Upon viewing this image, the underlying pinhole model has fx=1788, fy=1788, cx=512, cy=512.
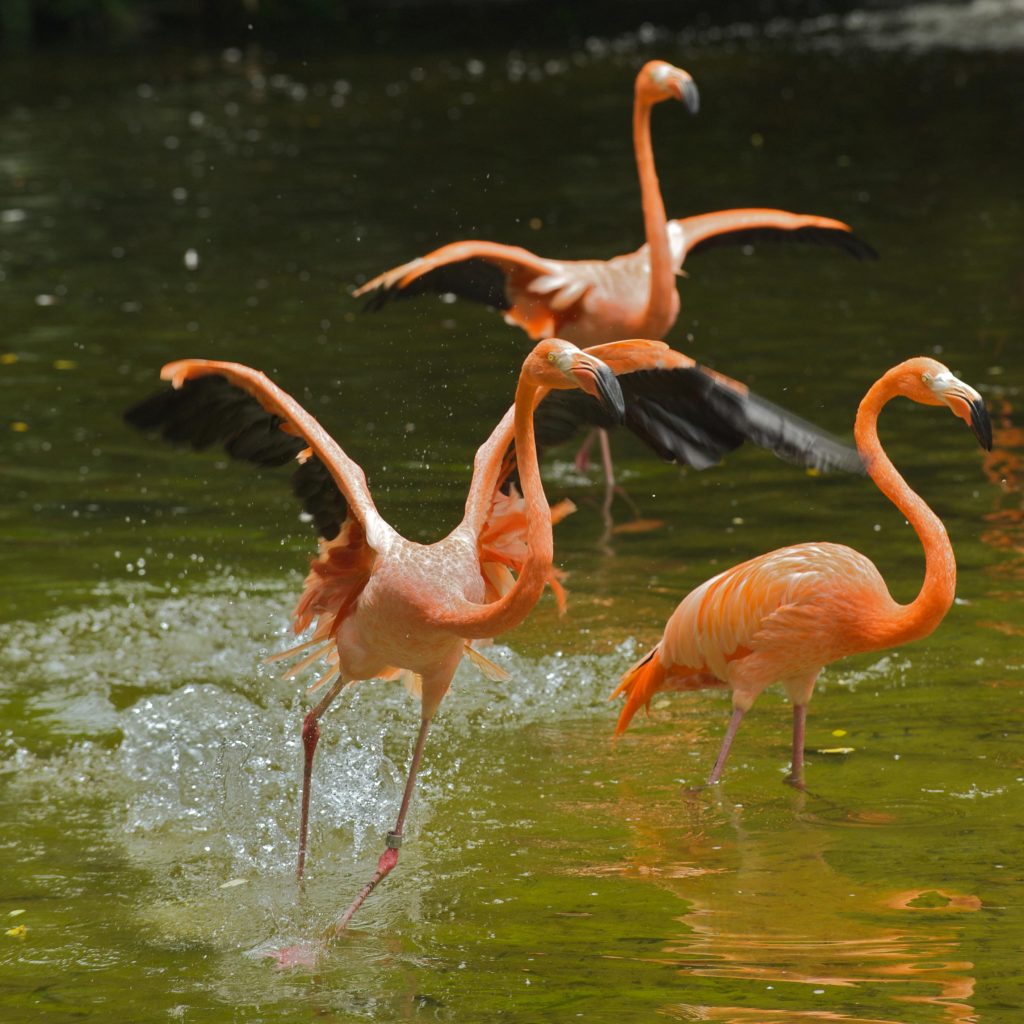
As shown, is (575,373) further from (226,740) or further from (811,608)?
(226,740)

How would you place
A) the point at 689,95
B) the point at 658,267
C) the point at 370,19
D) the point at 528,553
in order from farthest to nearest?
1. the point at 370,19
2. the point at 689,95
3. the point at 658,267
4. the point at 528,553

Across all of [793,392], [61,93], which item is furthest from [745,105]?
[793,392]

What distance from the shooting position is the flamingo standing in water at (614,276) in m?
7.18

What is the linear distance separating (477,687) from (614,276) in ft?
7.66

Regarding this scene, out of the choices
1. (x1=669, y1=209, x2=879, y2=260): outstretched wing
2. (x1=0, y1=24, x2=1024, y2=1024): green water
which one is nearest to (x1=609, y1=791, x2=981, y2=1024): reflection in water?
(x1=0, y1=24, x2=1024, y2=1024): green water

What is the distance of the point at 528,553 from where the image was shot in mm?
3979

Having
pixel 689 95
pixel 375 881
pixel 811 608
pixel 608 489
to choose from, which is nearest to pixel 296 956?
pixel 375 881

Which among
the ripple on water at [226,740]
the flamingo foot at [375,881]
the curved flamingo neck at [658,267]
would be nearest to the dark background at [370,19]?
the curved flamingo neck at [658,267]

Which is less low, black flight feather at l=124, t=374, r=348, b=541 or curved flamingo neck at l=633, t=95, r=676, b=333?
black flight feather at l=124, t=374, r=348, b=541

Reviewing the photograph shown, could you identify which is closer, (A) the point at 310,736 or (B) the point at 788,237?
(A) the point at 310,736

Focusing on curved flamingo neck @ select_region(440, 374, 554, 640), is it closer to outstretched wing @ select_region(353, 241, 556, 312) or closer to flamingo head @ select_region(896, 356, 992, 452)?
flamingo head @ select_region(896, 356, 992, 452)

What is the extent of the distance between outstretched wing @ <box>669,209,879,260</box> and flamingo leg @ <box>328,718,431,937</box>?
3.44m

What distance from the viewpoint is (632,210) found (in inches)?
500

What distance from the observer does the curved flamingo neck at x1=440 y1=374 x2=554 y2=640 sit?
399cm
